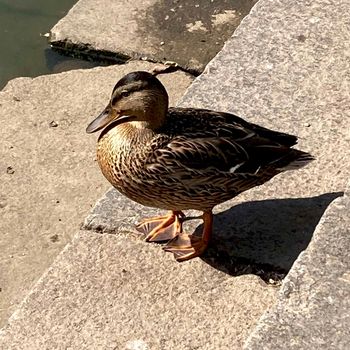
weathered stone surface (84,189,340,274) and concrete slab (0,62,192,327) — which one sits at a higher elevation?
weathered stone surface (84,189,340,274)

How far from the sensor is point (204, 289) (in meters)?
3.62

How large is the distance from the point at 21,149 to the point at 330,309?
261cm

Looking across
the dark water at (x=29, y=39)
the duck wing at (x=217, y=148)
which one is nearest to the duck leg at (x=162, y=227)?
the duck wing at (x=217, y=148)

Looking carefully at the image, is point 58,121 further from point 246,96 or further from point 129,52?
point 246,96

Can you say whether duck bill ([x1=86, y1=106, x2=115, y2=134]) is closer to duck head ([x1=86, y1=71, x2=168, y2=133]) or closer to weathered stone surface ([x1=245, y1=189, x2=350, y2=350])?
duck head ([x1=86, y1=71, x2=168, y2=133])

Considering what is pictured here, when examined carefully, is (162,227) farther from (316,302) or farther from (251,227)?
(316,302)

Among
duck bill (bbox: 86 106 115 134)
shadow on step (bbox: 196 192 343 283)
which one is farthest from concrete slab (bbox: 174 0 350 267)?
duck bill (bbox: 86 106 115 134)

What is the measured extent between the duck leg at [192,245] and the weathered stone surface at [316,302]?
64cm

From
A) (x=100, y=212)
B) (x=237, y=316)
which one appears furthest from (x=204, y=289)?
(x=100, y=212)

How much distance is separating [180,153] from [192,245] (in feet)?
1.37

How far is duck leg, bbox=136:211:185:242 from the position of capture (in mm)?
3855

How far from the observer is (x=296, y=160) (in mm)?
3797

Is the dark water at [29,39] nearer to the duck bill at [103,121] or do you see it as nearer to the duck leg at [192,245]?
the duck bill at [103,121]

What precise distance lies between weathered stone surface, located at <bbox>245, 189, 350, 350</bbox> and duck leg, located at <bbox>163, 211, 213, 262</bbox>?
0.64 meters
